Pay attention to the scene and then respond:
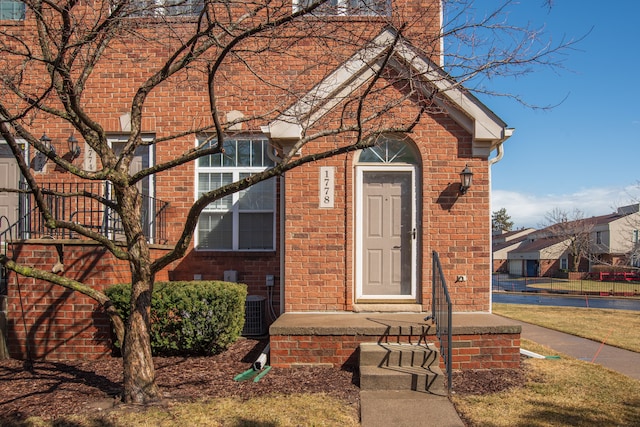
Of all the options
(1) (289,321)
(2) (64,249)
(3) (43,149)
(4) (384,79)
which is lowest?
(1) (289,321)

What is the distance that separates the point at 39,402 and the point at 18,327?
8.46ft

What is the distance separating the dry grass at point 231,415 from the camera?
16.9ft

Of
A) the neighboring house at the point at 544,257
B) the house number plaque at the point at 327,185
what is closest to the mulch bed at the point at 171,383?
the house number plaque at the point at 327,185

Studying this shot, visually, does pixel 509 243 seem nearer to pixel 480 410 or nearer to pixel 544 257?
pixel 544 257

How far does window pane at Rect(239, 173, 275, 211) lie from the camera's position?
9891 mm

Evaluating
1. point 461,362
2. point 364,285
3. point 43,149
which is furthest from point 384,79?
point 43,149

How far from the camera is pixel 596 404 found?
5766mm

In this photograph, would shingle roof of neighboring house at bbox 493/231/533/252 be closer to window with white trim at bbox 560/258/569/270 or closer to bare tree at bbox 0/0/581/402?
window with white trim at bbox 560/258/569/270

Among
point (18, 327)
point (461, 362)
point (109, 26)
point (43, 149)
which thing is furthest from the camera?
point (18, 327)

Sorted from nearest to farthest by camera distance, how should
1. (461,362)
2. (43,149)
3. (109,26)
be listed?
(43,149), (109,26), (461,362)

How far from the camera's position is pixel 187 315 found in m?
7.55

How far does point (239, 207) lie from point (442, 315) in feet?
14.7

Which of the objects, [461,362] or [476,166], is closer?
[461,362]

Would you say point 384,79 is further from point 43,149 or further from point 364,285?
point 43,149
